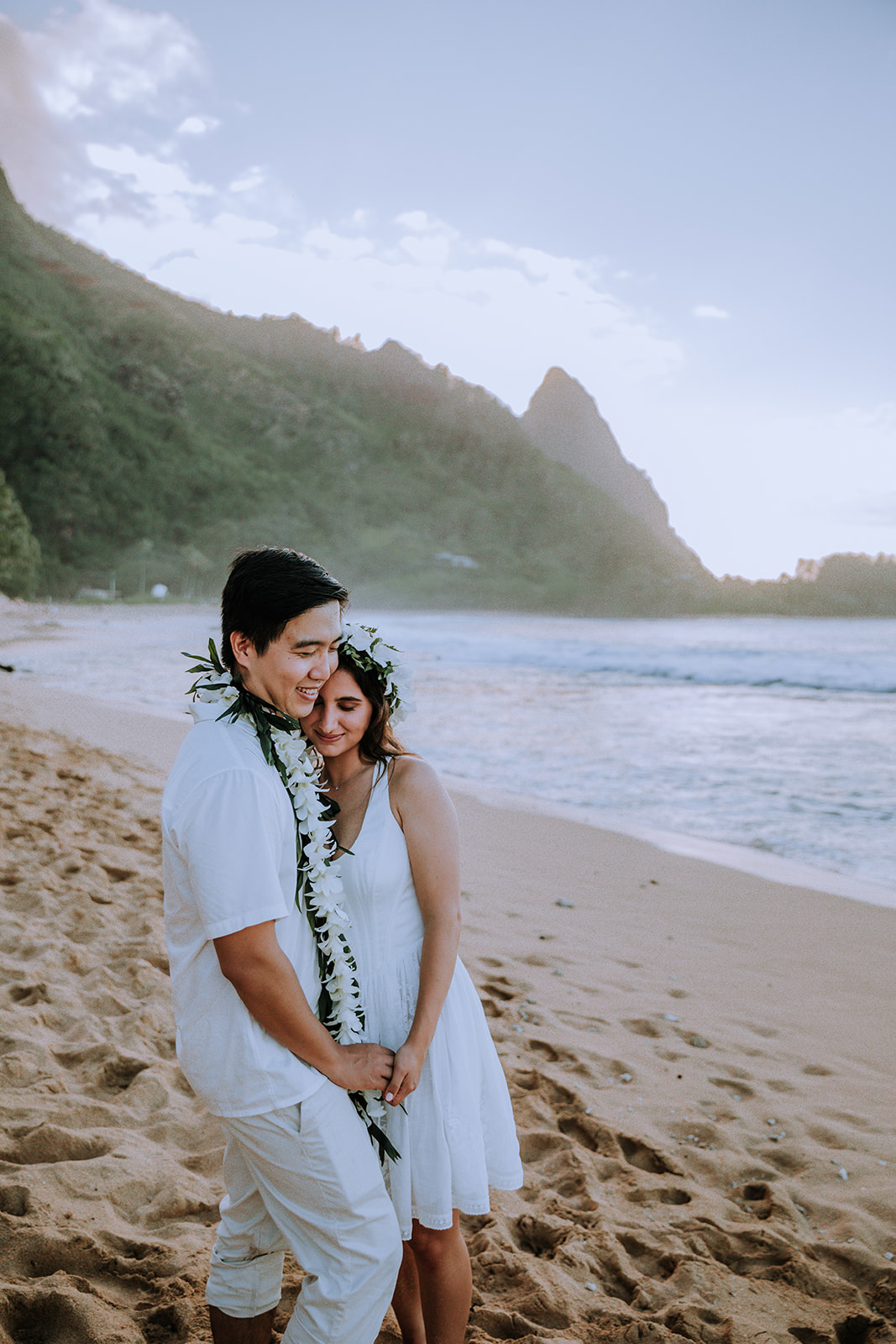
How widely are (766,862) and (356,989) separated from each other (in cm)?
603

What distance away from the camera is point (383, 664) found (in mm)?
2072

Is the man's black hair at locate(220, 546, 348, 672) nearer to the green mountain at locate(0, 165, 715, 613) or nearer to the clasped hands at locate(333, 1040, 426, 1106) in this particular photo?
the clasped hands at locate(333, 1040, 426, 1106)

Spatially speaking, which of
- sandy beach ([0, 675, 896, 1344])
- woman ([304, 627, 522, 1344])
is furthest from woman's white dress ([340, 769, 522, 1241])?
sandy beach ([0, 675, 896, 1344])

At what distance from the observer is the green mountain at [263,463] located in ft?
277

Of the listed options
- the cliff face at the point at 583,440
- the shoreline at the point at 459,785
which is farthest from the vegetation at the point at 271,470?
the cliff face at the point at 583,440

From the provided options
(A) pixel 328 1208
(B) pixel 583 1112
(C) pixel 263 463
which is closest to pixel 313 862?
(A) pixel 328 1208

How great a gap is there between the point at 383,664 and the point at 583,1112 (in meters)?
2.38

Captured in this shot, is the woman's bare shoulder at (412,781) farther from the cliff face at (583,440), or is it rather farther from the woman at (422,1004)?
the cliff face at (583,440)

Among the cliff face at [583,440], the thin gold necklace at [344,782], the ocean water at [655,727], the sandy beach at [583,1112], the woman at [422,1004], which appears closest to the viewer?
the woman at [422,1004]

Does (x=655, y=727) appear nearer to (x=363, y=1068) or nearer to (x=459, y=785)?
(x=459, y=785)

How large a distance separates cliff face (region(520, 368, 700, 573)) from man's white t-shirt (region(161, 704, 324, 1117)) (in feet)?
604

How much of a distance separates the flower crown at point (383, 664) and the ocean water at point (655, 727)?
570 cm

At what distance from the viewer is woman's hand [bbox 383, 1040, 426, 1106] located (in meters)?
1.73

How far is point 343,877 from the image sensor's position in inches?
74.9
